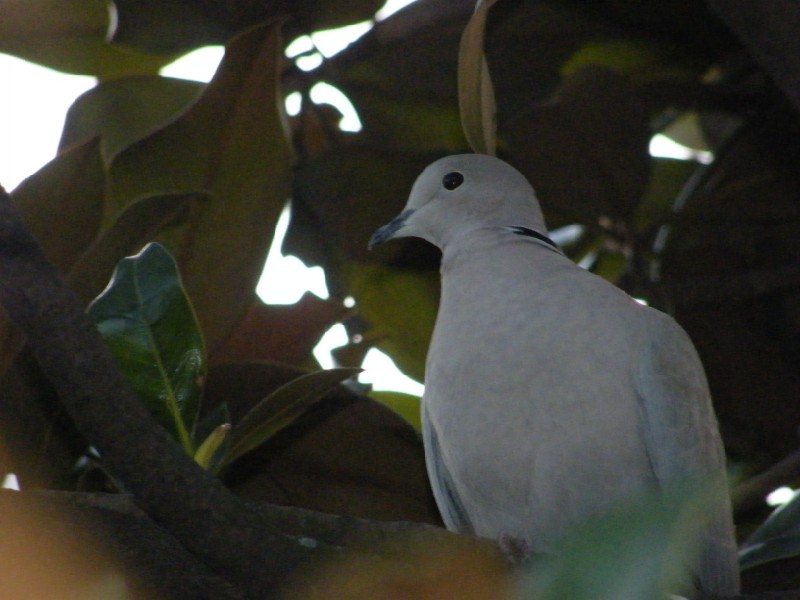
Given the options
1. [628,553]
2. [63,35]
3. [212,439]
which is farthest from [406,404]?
[628,553]

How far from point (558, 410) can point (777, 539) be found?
1.23 feet

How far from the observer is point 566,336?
65.2 inches

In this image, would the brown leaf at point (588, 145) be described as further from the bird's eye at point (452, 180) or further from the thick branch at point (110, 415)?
the thick branch at point (110, 415)

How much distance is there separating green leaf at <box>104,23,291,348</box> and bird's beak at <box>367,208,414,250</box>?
314 mm

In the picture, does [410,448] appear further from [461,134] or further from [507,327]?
[461,134]

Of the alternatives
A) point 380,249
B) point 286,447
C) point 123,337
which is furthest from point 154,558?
point 380,249

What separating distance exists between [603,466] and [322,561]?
0.61m

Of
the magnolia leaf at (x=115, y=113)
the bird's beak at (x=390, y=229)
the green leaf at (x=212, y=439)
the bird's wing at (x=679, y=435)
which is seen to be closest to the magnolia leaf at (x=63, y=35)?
the magnolia leaf at (x=115, y=113)

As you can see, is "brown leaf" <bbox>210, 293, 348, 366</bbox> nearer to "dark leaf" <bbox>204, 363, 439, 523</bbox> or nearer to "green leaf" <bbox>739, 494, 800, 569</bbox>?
"dark leaf" <bbox>204, 363, 439, 523</bbox>

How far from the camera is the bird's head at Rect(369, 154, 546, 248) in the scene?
2.13 meters

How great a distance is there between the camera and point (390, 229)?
2127 millimetres

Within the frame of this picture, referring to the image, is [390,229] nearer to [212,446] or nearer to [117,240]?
[117,240]

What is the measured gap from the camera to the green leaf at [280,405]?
145 cm

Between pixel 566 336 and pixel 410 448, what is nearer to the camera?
pixel 566 336
